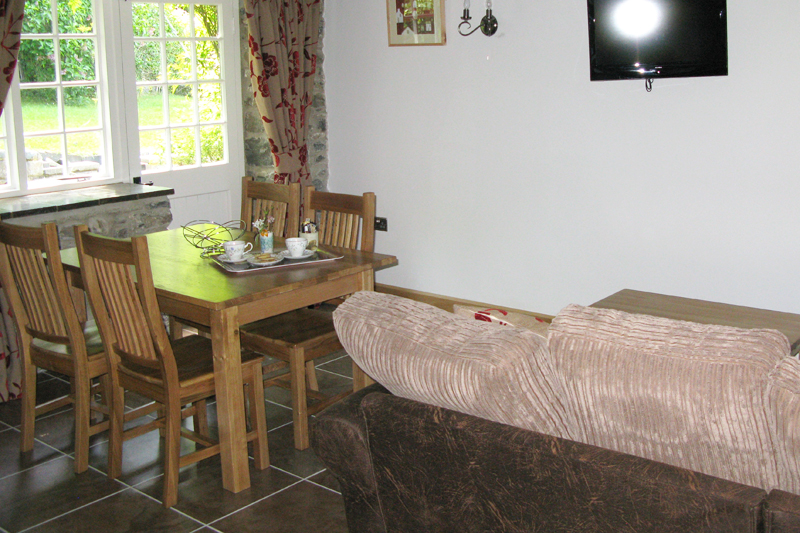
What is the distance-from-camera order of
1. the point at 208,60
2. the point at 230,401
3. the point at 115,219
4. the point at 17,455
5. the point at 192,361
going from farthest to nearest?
the point at 208,60 → the point at 115,219 → the point at 17,455 → the point at 192,361 → the point at 230,401

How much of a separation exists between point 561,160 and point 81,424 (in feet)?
8.91

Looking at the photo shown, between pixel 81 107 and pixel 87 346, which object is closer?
pixel 87 346

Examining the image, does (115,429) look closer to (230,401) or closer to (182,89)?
(230,401)

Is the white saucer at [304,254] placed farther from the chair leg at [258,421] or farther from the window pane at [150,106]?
the window pane at [150,106]

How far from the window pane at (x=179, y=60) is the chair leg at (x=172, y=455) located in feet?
7.84

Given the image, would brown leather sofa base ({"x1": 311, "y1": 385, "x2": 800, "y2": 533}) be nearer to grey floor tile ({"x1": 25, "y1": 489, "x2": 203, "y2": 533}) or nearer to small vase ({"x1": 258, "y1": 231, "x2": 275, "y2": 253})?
grey floor tile ({"x1": 25, "y1": 489, "x2": 203, "y2": 533})

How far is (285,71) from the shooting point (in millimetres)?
4660

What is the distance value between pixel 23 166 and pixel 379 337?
2883mm

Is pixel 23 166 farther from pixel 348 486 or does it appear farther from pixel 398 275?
pixel 348 486

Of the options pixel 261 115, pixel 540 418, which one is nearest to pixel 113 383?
pixel 540 418

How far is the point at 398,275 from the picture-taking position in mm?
5086

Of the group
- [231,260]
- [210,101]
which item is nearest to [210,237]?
[231,260]

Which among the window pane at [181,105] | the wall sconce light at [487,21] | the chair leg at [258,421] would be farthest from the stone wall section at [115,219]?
the wall sconce light at [487,21]

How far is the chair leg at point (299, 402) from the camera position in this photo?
9.87ft
